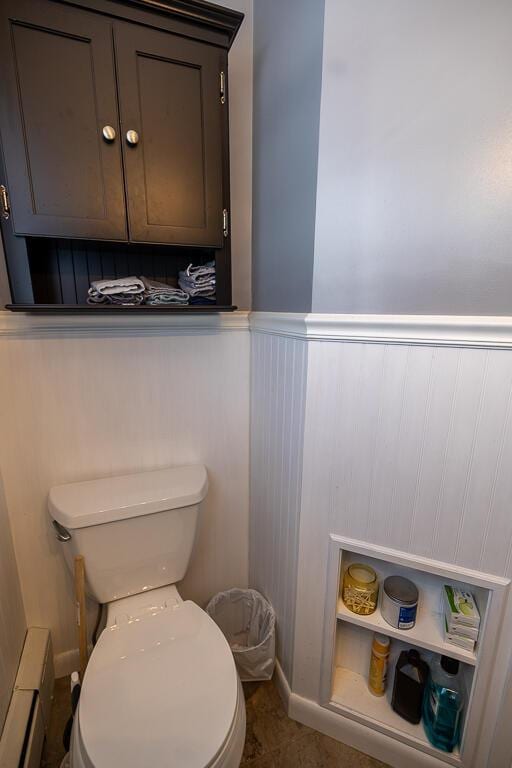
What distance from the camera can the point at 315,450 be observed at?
1017mm

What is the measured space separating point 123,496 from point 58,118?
102 cm

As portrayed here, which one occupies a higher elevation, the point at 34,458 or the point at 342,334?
the point at 342,334

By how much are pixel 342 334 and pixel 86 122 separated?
83 centimetres

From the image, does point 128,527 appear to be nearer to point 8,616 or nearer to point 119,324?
point 8,616

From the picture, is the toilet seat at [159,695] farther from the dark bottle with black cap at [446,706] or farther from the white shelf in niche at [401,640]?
the dark bottle with black cap at [446,706]

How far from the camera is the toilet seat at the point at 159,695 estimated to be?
2.44ft

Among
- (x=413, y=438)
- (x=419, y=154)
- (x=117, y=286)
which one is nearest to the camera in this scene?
(x=419, y=154)

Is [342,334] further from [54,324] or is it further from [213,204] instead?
[54,324]

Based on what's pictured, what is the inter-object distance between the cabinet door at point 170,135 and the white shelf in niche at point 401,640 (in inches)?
40.4

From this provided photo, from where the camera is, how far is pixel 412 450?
917mm

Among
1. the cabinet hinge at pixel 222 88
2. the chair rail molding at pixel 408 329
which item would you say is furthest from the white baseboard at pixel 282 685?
the cabinet hinge at pixel 222 88

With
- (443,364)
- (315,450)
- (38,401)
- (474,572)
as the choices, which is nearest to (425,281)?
(443,364)

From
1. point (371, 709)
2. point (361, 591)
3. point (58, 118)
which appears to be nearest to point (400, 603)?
point (361, 591)

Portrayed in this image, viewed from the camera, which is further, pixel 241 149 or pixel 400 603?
pixel 241 149
